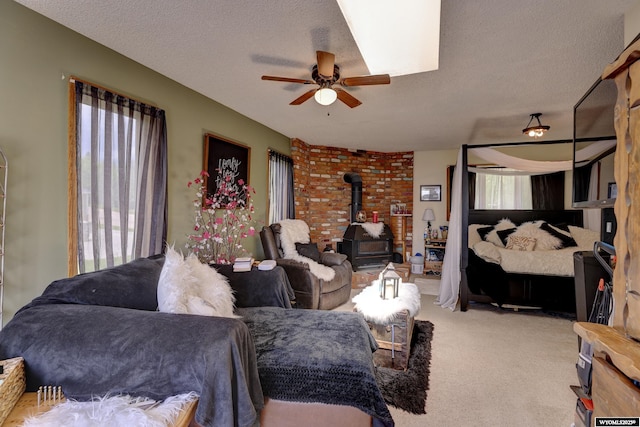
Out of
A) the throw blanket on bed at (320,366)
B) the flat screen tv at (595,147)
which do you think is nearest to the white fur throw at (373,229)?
the flat screen tv at (595,147)

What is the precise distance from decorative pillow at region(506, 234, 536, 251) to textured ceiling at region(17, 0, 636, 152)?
156 centimetres

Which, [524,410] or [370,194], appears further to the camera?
[370,194]

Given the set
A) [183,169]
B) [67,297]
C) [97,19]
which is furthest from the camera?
[183,169]

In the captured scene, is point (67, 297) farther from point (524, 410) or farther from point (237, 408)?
point (524, 410)

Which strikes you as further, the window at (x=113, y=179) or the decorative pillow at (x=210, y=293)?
the window at (x=113, y=179)

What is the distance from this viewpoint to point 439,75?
2635 millimetres

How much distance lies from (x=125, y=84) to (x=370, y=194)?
15.0 ft

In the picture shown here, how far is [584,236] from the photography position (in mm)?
4242

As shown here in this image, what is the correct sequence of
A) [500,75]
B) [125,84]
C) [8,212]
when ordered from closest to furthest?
[8,212]
[125,84]
[500,75]

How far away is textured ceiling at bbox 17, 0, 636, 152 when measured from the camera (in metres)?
1.79

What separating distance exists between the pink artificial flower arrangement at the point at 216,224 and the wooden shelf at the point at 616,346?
8.11 ft

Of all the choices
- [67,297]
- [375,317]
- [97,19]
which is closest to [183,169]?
[97,19]

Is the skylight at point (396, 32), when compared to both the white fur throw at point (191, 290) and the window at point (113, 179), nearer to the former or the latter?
the white fur throw at point (191, 290)

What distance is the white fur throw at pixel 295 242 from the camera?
3416mm
